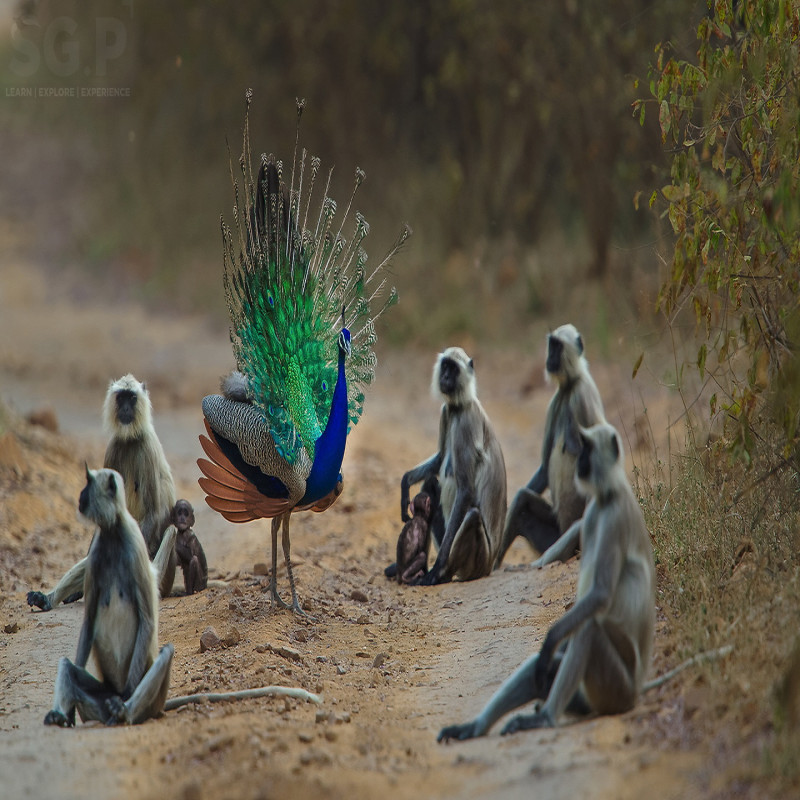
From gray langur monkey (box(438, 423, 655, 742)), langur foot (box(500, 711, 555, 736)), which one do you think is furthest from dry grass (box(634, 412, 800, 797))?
langur foot (box(500, 711, 555, 736))

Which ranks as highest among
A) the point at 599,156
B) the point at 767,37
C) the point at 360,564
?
the point at 599,156

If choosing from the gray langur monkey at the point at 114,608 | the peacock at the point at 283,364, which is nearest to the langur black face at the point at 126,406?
the peacock at the point at 283,364

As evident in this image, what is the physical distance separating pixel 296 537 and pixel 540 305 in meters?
8.68

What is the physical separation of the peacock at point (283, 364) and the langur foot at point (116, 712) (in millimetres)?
2084

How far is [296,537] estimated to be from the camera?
10.7 meters

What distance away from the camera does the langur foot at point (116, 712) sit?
548cm

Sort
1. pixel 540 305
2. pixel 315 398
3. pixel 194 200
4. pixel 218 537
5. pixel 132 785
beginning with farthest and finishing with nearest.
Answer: pixel 194 200
pixel 540 305
pixel 218 537
pixel 315 398
pixel 132 785

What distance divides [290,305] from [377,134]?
15595 mm

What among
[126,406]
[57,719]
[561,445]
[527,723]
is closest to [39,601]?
[126,406]

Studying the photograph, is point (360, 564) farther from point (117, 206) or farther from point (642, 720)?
point (117, 206)

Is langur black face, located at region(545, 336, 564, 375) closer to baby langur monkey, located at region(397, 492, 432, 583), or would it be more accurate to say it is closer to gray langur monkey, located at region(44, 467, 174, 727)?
baby langur monkey, located at region(397, 492, 432, 583)

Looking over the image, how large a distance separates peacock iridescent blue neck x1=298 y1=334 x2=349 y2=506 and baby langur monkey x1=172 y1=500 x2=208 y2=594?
3.85 ft

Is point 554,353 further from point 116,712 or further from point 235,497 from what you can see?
point 116,712

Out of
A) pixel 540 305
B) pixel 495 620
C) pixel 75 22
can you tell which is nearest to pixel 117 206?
pixel 75 22
